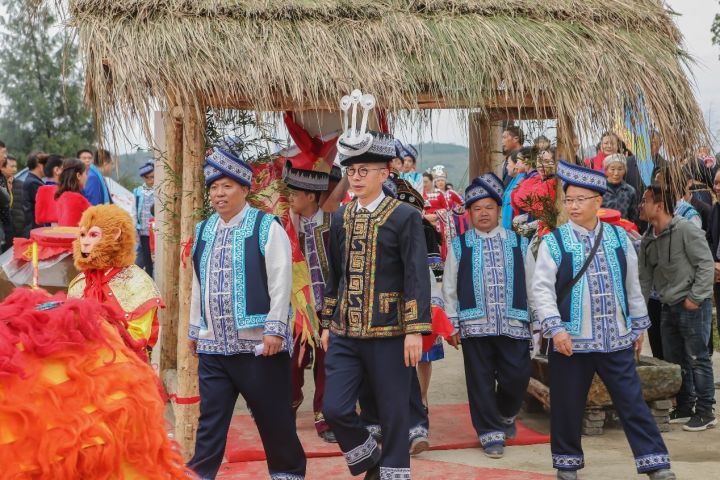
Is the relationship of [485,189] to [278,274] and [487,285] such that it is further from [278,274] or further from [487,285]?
[278,274]

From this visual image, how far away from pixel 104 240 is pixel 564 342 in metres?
2.57

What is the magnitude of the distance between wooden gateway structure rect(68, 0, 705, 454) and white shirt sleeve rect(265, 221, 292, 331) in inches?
42.8

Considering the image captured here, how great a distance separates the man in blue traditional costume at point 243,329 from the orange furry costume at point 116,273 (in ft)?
1.17

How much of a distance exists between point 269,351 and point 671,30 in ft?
12.9

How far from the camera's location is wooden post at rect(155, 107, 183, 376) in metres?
7.04

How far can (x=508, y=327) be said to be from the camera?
6.68 m

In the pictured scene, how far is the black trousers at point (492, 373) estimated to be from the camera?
6668 millimetres

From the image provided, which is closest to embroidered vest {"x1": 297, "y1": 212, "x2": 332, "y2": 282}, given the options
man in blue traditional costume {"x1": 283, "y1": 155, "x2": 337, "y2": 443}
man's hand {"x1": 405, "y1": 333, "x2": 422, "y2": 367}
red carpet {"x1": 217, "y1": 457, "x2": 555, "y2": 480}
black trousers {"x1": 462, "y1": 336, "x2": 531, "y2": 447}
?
man in blue traditional costume {"x1": 283, "y1": 155, "x2": 337, "y2": 443}

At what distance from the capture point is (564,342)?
5711mm

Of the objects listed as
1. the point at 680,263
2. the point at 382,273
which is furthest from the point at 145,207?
the point at 382,273

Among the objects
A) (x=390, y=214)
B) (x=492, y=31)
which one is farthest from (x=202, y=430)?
(x=492, y=31)

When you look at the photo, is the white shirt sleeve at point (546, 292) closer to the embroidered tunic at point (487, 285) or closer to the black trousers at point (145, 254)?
the embroidered tunic at point (487, 285)

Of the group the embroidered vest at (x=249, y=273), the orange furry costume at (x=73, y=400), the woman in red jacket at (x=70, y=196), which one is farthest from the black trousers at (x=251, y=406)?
the woman in red jacket at (x=70, y=196)

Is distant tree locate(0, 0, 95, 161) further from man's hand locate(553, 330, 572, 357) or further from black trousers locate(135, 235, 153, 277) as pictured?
man's hand locate(553, 330, 572, 357)
